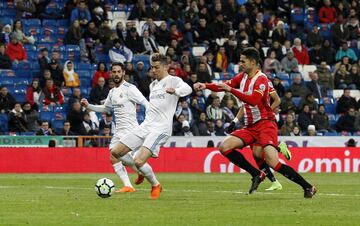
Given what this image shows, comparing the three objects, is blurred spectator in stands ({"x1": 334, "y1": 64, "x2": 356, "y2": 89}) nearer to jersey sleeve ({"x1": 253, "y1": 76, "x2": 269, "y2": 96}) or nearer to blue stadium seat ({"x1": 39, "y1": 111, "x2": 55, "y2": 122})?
blue stadium seat ({"x1": 39, "y1": 111, "x2": 55, "y2": 122})

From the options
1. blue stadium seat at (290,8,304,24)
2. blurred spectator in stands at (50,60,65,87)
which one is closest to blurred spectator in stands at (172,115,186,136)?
blurred spectator in stands at (50,60,65,87)

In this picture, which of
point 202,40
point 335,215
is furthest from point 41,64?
point 335,215

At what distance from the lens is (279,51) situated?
125 ft

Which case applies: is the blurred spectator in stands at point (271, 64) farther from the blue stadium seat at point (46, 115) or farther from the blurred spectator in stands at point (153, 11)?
the blue stadium seat at point (46, 115)

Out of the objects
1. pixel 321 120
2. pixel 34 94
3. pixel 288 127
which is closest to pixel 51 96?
pixel 34 94

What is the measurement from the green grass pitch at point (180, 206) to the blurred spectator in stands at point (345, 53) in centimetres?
1752

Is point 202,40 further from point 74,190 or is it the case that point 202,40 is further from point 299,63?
point 74,190

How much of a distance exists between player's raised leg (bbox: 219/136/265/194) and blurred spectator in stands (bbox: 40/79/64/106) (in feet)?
50.5

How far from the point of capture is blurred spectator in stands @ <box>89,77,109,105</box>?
110 feet

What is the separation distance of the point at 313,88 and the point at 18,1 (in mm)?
10877

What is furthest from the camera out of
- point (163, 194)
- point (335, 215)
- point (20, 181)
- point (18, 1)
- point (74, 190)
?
point (18, 1)

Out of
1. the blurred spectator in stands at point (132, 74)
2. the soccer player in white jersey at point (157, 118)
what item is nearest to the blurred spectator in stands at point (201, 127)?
the blurred spectator in stands at point (132, 74)

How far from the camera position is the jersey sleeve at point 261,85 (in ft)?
57.6

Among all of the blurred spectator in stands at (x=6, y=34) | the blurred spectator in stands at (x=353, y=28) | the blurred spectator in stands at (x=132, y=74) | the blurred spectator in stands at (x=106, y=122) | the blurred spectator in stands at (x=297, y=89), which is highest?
the blurred spectator in stands at (x=353, y=28)
